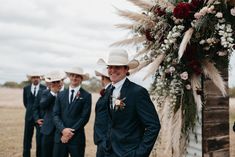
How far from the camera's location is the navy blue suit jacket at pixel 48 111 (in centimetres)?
668

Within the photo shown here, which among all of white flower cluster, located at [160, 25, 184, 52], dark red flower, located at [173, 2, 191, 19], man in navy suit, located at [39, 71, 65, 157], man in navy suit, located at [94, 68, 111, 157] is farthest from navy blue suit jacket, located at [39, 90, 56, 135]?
dark red flower, located at [173, 2, 191, 19]

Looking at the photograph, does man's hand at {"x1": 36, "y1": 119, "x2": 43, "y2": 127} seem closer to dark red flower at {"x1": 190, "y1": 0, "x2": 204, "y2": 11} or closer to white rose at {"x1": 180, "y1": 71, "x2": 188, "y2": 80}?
white rose at {"x1": 180, "y1": 71, "x2": 188, "y2": 80}

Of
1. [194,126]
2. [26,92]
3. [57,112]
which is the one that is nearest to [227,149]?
[194,126]

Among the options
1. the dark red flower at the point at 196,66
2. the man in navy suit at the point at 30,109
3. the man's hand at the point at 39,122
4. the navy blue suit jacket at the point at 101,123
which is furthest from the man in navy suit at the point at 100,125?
the man in navy suit at the point at 30,109

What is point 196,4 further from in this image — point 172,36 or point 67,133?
point 67,133

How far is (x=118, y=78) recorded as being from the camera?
4090 millimetres

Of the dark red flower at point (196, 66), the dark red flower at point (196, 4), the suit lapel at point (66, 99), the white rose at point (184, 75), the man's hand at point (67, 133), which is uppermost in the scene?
the dark red flower at point (196, 4)

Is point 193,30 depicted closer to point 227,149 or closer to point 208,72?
point 208,72

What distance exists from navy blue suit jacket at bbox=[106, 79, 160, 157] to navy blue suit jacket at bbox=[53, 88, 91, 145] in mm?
1985

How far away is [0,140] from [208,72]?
29.0 feet

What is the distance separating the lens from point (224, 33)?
412 centimetres

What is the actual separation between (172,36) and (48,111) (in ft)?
10.6

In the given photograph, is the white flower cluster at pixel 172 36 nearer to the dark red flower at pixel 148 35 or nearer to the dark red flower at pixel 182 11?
the dark red flower at pixel 182 11

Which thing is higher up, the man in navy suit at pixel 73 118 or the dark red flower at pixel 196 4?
the dark red flower at pixel 196 4
